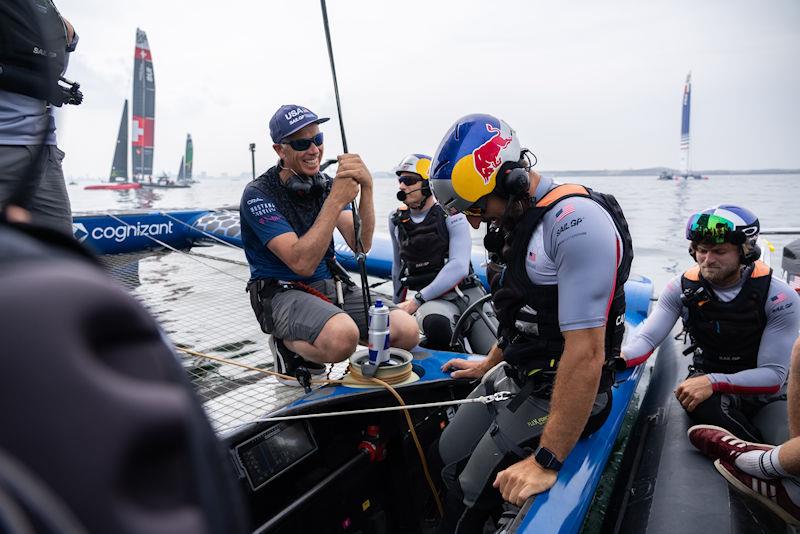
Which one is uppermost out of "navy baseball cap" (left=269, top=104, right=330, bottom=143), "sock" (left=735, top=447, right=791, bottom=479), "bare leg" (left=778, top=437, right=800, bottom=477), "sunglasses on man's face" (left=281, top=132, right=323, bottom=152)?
"navy baseball cap" (left=269, top=104, right=330, bottom=143)

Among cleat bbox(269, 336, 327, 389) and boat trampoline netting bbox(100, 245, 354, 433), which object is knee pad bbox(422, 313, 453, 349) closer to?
boat trampoline netting bbox(100, 245, 354, 433)

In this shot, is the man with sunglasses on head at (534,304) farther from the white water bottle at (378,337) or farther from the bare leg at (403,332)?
the bare leg at (403,332)

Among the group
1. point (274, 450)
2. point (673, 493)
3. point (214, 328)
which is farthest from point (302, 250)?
point (214, 328)

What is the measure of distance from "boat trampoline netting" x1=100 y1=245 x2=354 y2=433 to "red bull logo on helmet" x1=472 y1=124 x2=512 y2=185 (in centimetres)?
118

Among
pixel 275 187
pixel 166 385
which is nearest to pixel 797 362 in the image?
pixel 166 385

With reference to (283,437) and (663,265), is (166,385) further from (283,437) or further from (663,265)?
(663,265)

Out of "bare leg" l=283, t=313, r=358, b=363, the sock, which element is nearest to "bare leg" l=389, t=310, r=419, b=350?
"bare leg" l=283, t=313, r=358, b=363

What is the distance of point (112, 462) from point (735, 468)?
2.27 meters

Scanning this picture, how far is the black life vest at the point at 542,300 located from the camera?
183 centimetres

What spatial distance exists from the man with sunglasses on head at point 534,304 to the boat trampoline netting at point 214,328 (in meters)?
1.00

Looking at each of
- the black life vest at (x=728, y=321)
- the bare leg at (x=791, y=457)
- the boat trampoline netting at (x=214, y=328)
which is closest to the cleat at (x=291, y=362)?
the boat trampoline netting at (x=214, y=328)

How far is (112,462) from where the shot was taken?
13.0 inches

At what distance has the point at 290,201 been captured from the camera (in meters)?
3.09

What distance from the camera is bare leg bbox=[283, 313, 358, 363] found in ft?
8.77
